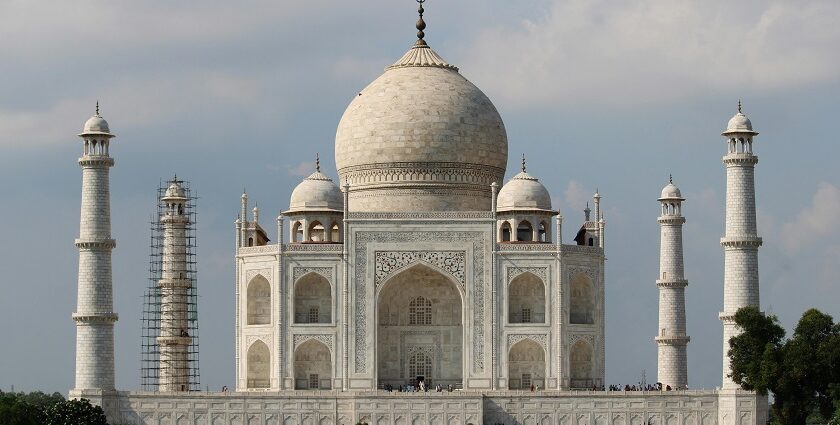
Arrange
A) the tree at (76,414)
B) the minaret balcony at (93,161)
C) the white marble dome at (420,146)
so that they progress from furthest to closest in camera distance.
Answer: the white marble dome at (420,146)
the minaret balcony at (93,161)
the tree at (76,414)

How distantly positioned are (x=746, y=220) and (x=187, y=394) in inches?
531

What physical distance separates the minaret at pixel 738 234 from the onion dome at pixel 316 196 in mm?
9567

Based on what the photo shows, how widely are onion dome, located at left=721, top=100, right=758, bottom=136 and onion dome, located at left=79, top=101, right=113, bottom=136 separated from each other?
14.5 metres

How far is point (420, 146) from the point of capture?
4934 cm

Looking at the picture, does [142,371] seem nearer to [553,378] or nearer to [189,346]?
[189,346]

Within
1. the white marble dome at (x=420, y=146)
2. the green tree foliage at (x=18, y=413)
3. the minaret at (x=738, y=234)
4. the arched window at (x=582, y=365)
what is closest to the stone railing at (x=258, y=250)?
the white marble dome at (x=420, y=146)

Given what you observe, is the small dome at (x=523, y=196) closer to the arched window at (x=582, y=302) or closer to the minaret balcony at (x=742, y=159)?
the arched window at (x=582, y=302)

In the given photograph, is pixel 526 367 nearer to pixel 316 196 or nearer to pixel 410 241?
pixel 410 241

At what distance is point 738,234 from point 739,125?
266 cm

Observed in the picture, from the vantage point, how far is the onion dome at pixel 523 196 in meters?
48.0

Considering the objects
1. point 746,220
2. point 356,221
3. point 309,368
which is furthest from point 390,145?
point 746,220

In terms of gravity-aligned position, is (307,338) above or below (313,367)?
above

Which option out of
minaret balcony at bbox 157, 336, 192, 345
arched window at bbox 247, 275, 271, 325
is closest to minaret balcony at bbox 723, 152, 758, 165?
arched window at bbox 247, 275, 271, 325

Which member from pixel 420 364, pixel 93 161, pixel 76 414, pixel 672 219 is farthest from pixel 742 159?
pixel 76 414
